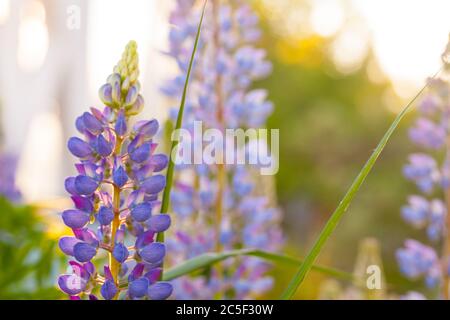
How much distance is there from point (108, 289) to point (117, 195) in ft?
0.22

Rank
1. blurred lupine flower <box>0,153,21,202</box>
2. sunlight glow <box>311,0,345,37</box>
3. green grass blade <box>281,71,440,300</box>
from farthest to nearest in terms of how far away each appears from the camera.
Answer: sunlight glow <box>311,0,345,37</box> < blurred lupine flower <box>0,153,21,202</box> < green grass blade <box>281,71,440,300</box>

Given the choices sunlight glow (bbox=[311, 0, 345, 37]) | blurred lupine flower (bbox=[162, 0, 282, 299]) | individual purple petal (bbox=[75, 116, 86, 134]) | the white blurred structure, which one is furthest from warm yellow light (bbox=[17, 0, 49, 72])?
individual purple petal (bbox=[75, 116, 86, 134])

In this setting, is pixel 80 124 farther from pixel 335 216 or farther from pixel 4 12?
pixel 4 12

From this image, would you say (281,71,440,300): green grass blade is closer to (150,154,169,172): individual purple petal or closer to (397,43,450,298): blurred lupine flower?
(150,154,169,172): individual purple petal

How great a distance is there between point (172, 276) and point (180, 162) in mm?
439

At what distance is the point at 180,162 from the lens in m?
1.04

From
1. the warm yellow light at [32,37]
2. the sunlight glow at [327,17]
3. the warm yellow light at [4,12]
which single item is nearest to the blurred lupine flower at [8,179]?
the warm yellow light at [4,12]

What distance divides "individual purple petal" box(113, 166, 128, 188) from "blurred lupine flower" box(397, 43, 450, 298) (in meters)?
0.51

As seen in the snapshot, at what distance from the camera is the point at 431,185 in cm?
112

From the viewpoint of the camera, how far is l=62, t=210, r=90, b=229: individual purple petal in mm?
545

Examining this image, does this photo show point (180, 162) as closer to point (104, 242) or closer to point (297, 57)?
point (104, 242)

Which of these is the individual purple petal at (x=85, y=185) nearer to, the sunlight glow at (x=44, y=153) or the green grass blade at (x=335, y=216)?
the green grass blade at (x=335, y=216)
